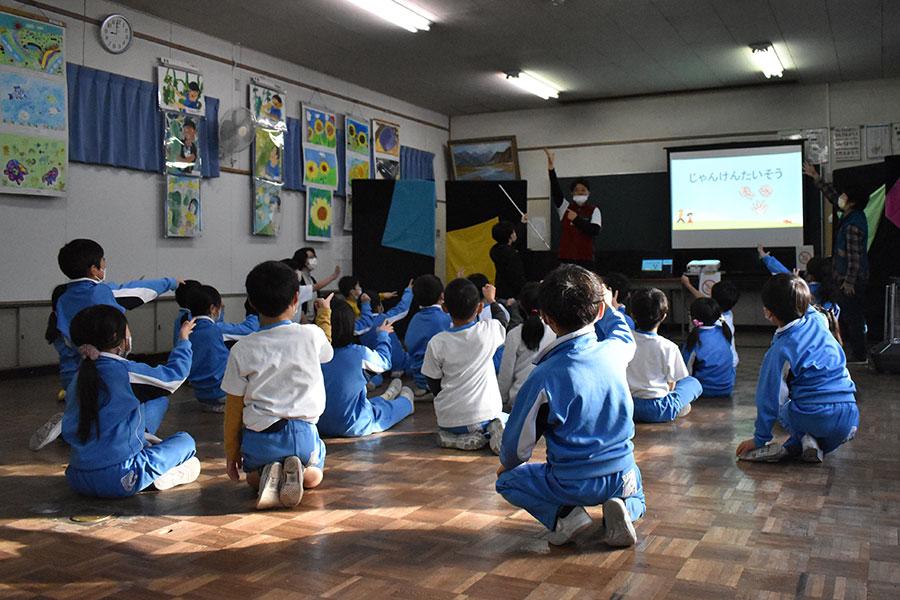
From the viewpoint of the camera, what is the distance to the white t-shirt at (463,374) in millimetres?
3211

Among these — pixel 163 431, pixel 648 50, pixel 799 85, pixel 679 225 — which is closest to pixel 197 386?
pixel 163 431

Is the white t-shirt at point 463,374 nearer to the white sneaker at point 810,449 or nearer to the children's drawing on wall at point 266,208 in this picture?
the white sneaker at point 810,449

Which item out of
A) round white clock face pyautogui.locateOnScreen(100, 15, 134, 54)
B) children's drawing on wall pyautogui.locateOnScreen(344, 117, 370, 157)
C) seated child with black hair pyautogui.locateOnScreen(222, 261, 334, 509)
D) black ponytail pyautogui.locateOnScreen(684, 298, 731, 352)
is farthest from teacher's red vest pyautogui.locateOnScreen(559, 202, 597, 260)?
seated child with black hair pyautogui.locateOnScreen(222, 261, 334, 509)

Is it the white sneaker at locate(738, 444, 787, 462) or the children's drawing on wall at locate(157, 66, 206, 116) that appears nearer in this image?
the white sneaker at locate(738, 444, 787, 462)

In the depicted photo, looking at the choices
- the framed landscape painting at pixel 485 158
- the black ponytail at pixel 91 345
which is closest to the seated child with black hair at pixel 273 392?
the black ponytail at pixel 91 345

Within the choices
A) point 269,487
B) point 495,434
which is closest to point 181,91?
point 495,434

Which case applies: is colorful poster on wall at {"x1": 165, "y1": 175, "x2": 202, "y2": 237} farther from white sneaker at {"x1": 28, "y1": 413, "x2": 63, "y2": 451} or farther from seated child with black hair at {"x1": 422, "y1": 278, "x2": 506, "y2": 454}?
seated child with black hair at {"x1": 422, "y1": 278, "x2": 506, "y2": 454}

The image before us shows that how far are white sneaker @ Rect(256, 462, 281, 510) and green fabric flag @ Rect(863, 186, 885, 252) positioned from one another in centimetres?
696

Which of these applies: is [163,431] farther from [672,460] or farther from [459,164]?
[459,164]

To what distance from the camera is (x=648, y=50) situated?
7.18m

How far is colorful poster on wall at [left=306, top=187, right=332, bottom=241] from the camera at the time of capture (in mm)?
7777

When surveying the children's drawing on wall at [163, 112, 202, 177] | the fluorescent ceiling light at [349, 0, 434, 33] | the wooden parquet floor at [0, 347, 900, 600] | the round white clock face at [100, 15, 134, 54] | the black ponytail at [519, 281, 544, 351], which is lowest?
the wooden parquet floor at [0, 347, 900, 600]

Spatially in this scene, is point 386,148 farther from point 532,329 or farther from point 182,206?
point 532,329

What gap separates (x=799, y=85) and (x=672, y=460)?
7.09 metres
